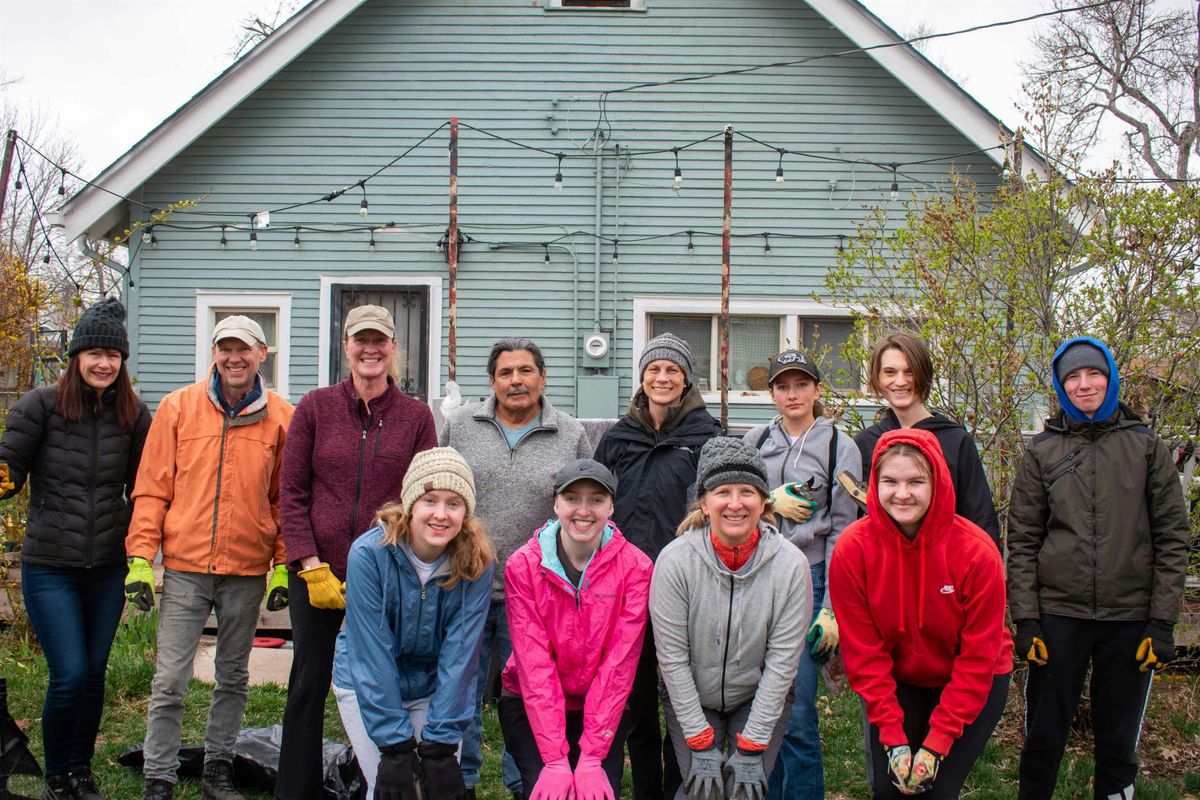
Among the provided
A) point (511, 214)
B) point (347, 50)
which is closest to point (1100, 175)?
point (511, 214)

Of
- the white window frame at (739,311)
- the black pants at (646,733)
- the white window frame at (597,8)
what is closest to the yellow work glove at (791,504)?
the black pants at (646,733)

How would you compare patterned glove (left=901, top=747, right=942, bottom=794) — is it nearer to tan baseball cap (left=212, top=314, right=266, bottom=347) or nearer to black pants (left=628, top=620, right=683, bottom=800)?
black pants (left=628, top=620, right=683, bottom=800)

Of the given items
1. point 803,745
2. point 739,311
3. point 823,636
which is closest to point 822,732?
point 803,745

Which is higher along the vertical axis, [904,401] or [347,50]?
[347,50]

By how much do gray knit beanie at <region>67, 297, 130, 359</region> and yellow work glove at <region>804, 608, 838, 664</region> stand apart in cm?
293

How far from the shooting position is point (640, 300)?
31.5ft

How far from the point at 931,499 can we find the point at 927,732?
0.81 metres

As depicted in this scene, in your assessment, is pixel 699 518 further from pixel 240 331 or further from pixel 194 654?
pixel 194 654

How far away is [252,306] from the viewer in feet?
31.9

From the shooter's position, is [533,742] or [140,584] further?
[140,584]

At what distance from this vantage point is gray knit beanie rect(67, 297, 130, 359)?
Answer: 388 cm

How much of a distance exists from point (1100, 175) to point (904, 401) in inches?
87.5

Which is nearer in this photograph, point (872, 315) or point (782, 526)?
point (782, 526)

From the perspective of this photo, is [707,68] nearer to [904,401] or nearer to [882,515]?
[904,401]
